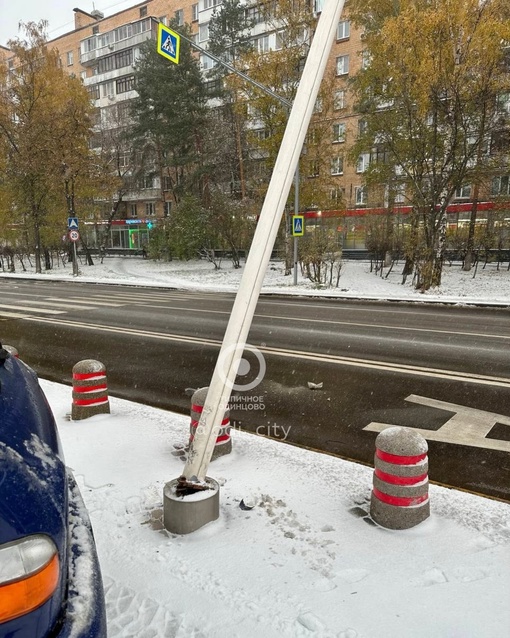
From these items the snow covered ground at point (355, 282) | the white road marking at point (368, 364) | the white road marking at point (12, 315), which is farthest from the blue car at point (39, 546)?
the snow covered ground at point (355, 282)

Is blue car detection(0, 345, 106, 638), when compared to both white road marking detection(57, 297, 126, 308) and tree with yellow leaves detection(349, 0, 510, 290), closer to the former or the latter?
white road marking detection(57, 297, 126, 308)

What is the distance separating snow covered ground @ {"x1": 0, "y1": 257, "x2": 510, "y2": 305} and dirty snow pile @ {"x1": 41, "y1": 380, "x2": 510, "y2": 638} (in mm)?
13509

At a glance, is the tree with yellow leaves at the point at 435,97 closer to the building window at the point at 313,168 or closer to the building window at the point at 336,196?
the building window at the point at 313,168

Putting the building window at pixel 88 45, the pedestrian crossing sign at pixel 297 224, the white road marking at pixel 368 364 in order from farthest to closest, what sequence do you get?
the building window at pixel 88 45 < the pedestrian crossing sign at pixel 297 224 < the white road marking at pixel 368 364

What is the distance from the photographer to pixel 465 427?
476cm

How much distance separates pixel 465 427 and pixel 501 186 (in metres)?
22.6

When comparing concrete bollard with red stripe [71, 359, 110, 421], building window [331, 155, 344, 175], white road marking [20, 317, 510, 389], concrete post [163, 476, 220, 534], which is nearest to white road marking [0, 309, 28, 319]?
white road marking [20, 317, 510, 389]

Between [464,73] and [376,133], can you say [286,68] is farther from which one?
[464,73]

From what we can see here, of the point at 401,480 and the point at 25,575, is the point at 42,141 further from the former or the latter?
the point at 25,575

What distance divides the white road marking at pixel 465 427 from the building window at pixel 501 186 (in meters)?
20.1

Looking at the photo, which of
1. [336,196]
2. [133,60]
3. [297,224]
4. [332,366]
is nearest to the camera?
[332,366]

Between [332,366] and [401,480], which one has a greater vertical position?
[401,480]

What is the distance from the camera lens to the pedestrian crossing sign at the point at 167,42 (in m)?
10.5

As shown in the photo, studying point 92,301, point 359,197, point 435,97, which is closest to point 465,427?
point 92,301
